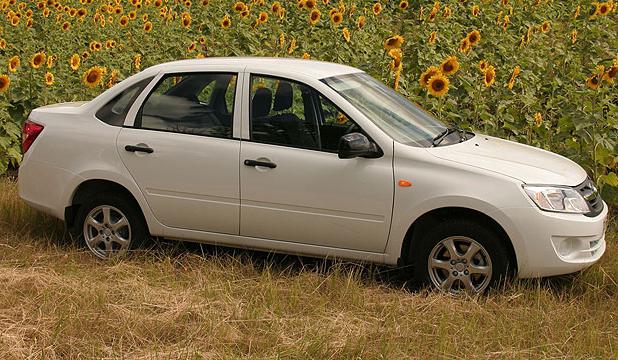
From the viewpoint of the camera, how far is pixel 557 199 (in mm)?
5625

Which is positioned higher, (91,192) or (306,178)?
(306,178)

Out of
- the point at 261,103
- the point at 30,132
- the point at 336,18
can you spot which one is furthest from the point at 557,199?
the point at 336,18

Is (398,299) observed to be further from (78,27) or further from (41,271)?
(78,27)

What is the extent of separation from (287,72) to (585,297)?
2.38 metres

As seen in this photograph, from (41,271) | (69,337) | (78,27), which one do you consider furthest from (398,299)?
(78,27)

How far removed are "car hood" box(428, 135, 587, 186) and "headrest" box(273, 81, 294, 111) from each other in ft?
3.27

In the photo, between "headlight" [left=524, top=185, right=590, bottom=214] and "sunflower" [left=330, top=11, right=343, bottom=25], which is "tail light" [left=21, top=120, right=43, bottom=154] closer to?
"headlight" [left=524, top=185, right=590, bottom=214]

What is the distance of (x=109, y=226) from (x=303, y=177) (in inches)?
62.6

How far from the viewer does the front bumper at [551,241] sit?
18.1 feet

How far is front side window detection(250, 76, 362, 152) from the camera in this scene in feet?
19.7

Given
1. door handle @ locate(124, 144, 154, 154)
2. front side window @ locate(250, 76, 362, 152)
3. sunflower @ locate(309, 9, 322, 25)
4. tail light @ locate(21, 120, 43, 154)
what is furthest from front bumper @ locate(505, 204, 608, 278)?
sunflower @ locate(309, 9, 322, 25)

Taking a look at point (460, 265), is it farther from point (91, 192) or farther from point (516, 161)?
point (91, 192)

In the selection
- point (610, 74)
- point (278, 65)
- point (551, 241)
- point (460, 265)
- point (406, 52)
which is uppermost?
point (278, 65)

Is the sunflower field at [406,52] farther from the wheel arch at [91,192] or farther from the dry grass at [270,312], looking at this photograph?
the dry grass at [270,312]
